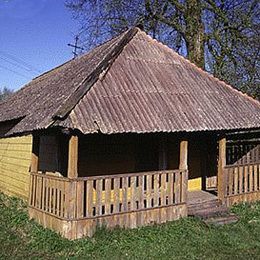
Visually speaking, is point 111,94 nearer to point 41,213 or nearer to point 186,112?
point 186,112

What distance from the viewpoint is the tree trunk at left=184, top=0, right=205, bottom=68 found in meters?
19.8

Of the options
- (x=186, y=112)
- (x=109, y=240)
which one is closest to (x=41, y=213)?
(x=109, y=240)

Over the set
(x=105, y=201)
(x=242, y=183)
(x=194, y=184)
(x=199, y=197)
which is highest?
(x=242, y=183)

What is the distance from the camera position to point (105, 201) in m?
8.79

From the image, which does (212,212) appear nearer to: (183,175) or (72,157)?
(183,175)

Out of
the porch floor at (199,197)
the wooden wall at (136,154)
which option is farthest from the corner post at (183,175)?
the wooden wall at (136,154)

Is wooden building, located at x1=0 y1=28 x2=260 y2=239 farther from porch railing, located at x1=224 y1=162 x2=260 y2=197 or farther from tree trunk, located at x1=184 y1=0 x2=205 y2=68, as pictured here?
tree trunk, located at x1=184 y1=0 x2=205 y2=68

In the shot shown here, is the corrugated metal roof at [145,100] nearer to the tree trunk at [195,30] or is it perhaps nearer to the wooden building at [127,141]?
the wooden building at [127,141]

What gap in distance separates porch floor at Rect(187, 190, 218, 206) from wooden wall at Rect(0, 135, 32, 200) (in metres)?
5.03

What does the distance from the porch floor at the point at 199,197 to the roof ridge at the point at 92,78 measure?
14.5ft

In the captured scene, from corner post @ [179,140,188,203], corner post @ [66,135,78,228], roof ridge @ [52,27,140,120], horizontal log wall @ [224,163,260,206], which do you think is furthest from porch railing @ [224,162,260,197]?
corner post @ [66,135,78,228]

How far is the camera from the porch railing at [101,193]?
835 cm

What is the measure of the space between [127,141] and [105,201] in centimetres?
319

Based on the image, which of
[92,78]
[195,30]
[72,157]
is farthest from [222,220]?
[195,30]
